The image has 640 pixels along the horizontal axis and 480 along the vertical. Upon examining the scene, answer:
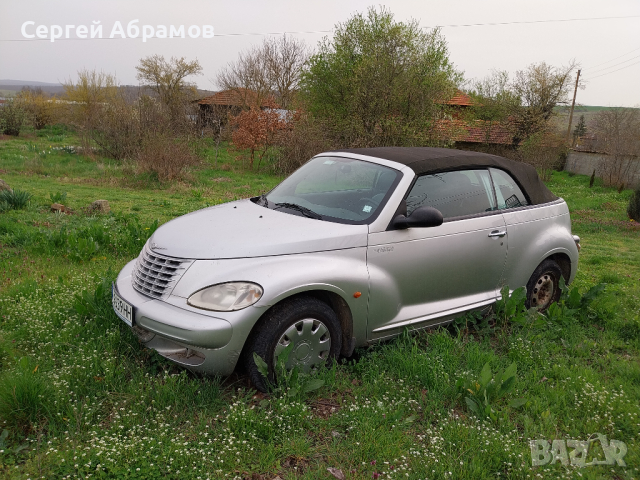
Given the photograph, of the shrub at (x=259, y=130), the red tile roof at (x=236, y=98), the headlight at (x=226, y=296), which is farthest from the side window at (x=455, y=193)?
the red tile roof at (x=236, y=98)

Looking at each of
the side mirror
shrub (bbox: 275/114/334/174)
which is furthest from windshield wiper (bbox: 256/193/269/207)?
shrub (bbox: 275/114/334/174)

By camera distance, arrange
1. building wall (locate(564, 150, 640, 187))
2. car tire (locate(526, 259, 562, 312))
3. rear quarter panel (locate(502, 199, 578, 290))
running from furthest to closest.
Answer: building wall (locate(564, 150, 640, 187)) < car tire (locate(526, 259, 562, 312)) < rear quarter panel (locate(502, 199, 578, 290))

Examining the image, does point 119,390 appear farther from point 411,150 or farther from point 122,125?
point 122,125

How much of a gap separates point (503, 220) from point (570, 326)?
132 centimetres

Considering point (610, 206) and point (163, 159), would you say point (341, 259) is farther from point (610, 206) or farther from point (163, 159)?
point (610, 206)

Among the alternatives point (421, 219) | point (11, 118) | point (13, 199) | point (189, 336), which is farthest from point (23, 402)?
point (11, 118)

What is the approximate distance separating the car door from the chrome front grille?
139 centimetres

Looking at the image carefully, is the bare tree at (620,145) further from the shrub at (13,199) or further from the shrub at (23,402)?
the shrub at (23,402)

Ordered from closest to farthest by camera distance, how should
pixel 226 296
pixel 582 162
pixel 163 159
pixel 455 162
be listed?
pixel 226 296 → pixel 455 162 → pixel 163 159 → pixel 582 162

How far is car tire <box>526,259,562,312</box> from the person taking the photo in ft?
16.6

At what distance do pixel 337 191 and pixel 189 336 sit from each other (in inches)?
74.1

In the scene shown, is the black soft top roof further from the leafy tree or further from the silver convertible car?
the leafy tree

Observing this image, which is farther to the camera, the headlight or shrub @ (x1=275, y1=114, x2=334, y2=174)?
shrub @ (x1=275, y1=114, x2=334, y2=174)

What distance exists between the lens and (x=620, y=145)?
2362 centimetres
